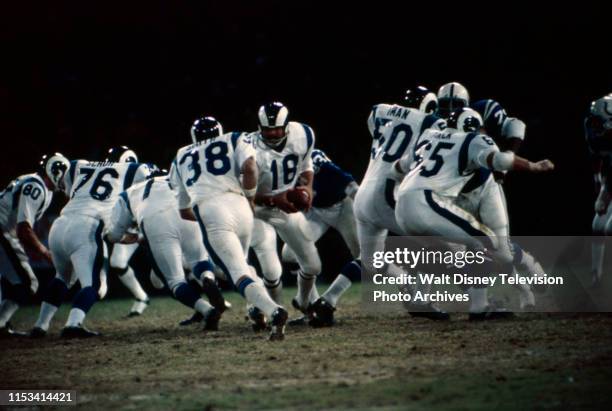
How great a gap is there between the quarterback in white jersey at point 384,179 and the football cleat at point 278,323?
168 cm

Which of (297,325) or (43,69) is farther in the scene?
(43,69)

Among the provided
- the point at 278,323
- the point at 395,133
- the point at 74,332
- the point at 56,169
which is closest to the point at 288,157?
the point at 395,133

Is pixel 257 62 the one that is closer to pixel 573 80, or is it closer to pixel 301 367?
pixel 573 80

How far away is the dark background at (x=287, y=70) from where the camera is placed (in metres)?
16.2

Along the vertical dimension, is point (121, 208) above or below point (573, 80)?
below

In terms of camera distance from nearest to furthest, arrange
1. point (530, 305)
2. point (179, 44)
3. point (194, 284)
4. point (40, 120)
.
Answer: point (530, 305) → point (194, 284) → point (40, 120) → point (179, 44)

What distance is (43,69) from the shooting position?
725 inches

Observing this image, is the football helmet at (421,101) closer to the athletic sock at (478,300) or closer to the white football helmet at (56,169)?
the athletic sock at (478,300)

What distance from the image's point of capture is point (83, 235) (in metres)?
9.30

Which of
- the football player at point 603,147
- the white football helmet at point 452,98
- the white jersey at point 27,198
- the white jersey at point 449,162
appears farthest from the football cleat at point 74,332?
the football player at point 603,147

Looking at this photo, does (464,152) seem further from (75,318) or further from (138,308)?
(138,308)

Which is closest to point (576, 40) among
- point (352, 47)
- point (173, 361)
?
point (352, 47)

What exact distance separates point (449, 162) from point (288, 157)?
1.43 metres

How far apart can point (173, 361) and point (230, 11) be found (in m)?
12.9
